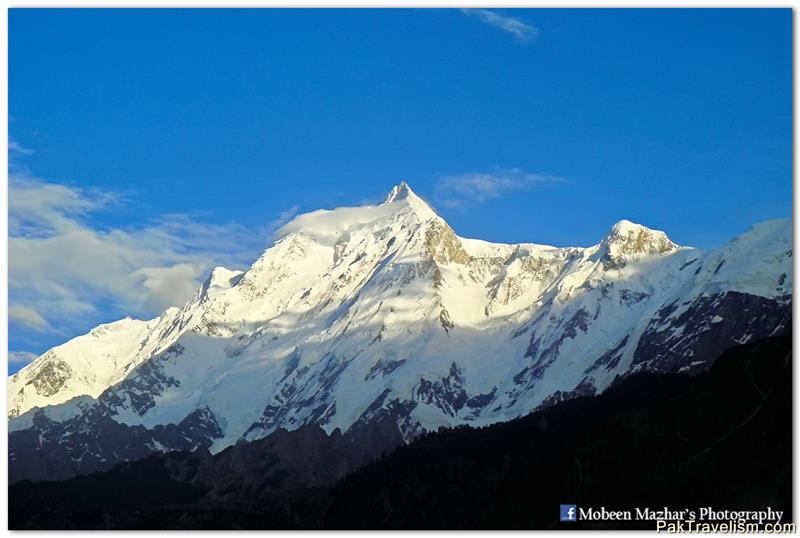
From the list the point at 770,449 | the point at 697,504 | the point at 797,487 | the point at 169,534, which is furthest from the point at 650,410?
the point at 169,534

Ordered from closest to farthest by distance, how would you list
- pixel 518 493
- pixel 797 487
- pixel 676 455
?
pixel 797 487
pixel 676 455
pixel 518 493

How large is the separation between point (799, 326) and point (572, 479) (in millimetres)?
60899

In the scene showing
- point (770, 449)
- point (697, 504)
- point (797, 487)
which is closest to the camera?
point (797, 487)

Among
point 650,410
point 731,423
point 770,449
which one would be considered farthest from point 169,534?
point 650,410

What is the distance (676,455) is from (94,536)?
66.2 m

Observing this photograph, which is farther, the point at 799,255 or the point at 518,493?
the point at 518,493

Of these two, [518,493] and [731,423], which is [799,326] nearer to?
[731,423]

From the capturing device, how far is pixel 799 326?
119m

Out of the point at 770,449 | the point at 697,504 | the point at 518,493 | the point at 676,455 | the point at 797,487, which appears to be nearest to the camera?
the point at 797,487

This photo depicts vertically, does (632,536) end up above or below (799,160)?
below

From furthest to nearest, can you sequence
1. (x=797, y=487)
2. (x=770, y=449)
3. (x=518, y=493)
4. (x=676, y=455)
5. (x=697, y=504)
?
(x=518, y=493) < (x=676, y=455) < (x=770, y=449) < (x=697, y=504) < (x=797, y=487)

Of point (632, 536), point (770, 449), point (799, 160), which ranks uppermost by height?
point (799, 160)

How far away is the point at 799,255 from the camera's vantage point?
117 metres

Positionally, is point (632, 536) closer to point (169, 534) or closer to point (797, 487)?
point (797, 487)
